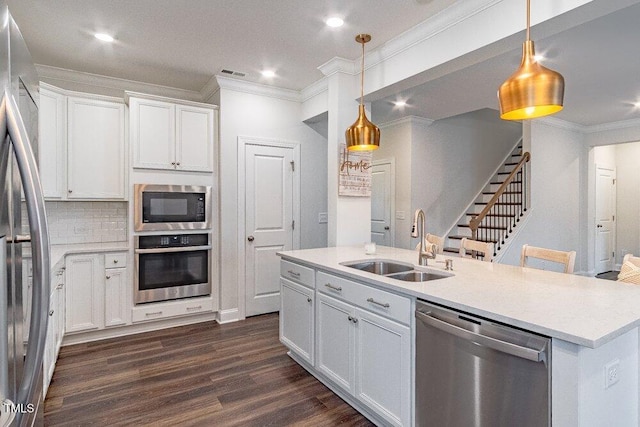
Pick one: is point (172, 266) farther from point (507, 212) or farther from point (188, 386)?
point (507, 212)

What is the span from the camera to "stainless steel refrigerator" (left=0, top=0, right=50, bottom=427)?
84 cm

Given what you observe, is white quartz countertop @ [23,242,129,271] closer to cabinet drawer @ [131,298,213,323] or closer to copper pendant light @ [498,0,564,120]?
cabinet drawer @ [131,298,213,323]

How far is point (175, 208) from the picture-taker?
Answer: 12.5 feet

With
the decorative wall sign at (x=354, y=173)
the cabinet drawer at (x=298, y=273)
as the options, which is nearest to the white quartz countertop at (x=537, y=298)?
the cabinet drawer at (x=298, y=273)

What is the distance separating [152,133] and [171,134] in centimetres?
18

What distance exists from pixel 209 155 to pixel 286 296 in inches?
75.8

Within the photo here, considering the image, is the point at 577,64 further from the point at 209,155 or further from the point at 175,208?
the point at 175,208

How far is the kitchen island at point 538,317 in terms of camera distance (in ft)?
4.08

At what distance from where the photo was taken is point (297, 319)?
112 inches

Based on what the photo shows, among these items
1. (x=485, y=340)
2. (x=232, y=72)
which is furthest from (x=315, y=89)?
(x=485, y=340)

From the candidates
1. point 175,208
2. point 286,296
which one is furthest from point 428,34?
point 175,208

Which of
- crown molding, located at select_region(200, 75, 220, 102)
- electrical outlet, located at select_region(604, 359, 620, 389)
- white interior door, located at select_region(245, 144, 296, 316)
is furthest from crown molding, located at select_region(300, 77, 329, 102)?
electrical outlet, located at select_region(604, 359, 620, 389)

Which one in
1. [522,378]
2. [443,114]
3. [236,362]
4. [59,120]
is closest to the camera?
[522,378]

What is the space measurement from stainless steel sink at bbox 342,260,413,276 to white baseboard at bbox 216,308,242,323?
6.57 ft
